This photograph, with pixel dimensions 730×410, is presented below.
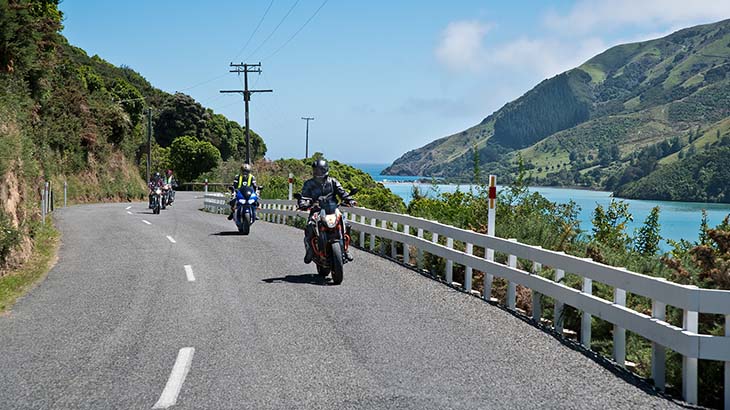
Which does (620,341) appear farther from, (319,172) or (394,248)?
(394,248)

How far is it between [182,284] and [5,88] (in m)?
11.6

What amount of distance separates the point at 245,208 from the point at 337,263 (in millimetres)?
10040

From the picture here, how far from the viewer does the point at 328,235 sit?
1268cm

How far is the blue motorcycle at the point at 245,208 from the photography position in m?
22.0

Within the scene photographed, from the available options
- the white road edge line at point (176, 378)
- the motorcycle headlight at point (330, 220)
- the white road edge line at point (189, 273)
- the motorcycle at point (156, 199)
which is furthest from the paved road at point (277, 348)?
the motorcycle at point (156, 199)

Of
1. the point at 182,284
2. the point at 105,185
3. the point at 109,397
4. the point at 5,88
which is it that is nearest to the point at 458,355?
the point at 109,397

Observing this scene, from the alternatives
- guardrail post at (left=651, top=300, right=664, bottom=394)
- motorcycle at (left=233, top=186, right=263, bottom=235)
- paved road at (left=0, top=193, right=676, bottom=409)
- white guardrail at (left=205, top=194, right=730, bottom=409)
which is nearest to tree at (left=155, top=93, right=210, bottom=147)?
motorcycle at (left=233, top=186, right=263, bottom=235)

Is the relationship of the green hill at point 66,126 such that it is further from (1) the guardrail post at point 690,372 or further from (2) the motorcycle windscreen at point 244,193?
(1) the guardrail post at point 690,372

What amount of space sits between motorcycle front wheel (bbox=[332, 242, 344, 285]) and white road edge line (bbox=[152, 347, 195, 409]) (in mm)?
4773

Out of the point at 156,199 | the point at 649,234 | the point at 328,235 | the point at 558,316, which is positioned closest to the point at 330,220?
the point at 328,235

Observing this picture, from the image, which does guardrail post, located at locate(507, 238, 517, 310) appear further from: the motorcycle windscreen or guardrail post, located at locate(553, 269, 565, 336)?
the motorcycle windscreen

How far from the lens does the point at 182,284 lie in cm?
1255

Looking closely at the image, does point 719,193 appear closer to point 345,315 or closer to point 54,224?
point 54,224

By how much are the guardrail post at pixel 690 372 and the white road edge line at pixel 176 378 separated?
4257mm
